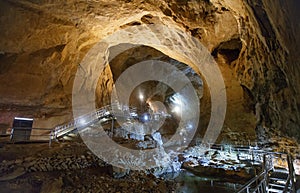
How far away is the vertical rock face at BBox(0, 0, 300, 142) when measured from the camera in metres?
6.92

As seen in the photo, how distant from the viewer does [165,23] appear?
10.4 m

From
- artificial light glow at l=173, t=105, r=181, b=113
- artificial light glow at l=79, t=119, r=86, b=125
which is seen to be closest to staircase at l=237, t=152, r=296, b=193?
artificial light glow at l=79, t=119, r=86, b=125

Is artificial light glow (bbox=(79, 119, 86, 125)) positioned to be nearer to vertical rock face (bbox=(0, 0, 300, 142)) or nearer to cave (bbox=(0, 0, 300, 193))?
cave (bbox=(0, 0, 300, 193))

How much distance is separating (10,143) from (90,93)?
711 centimetres

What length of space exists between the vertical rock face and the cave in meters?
0.05

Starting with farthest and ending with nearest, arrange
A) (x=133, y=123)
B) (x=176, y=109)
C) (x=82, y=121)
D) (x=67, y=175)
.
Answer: (x=176, y=109)
(x=133, y=123)
(x=82, y=121)
(x=67, y=175)

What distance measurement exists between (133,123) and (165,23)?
880 centimetres

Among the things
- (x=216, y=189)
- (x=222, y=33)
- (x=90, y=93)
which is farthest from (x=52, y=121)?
(x=222, y=33)

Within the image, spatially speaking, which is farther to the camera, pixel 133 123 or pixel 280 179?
pixel 133 123

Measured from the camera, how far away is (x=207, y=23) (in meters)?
9.48

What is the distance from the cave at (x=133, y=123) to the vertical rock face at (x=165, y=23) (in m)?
0.05

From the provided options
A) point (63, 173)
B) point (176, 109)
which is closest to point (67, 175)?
point (63, 173)

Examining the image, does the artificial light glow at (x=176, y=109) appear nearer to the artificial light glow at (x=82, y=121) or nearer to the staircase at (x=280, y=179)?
the artificial light glow at (x=82, y=121)

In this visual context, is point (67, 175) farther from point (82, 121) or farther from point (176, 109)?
point (176, 109)
